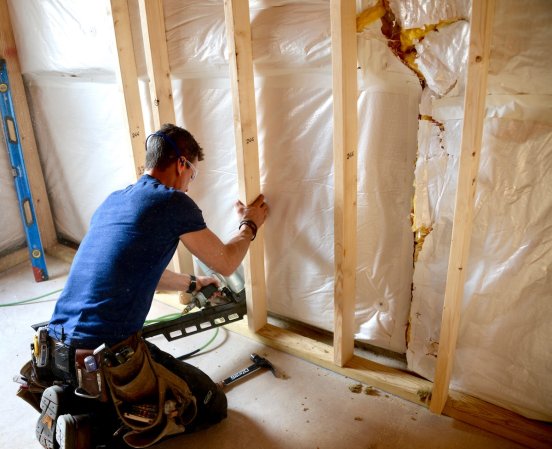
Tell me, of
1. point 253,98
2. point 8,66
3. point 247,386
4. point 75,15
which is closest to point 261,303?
point 247,386

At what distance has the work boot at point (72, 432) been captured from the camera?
4.83 ft

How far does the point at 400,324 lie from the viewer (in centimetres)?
200

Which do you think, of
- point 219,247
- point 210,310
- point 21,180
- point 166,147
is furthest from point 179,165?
point 21,180

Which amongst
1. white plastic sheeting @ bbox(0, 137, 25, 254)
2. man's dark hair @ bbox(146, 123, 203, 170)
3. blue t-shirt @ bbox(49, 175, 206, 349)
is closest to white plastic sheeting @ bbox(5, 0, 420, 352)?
man's dark hair @ bbox(146, 123, 203, 170)

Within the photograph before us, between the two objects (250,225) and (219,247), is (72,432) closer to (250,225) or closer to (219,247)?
(219,247)

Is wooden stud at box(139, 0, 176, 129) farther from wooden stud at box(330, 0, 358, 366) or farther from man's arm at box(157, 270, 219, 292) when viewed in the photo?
wooden stud at box(330, 0, 358, 366)

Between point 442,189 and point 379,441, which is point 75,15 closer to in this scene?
point 442,189

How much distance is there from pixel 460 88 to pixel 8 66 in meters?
2.81

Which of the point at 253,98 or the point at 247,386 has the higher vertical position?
the point at 253,98

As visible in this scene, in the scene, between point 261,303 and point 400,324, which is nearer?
point 400,324

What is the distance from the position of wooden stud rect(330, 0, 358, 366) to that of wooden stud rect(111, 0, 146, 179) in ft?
4.03

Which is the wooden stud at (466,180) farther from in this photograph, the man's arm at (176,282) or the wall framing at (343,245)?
the man's arm at (176,282)

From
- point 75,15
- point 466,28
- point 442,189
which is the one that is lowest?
point 442,189

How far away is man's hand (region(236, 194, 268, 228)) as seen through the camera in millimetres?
2051
